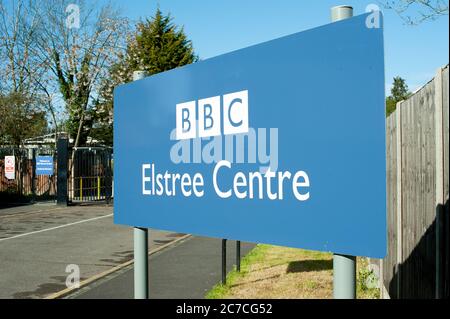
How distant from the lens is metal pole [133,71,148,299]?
327cm

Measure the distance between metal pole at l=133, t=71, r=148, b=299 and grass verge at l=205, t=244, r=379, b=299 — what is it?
3127 mm

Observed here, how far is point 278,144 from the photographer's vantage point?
2.20m

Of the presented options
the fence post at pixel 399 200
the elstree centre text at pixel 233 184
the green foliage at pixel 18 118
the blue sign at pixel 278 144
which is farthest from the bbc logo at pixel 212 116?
the green foliage at pixel 18 118

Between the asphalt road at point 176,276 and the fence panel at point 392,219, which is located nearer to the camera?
the fence panel at point 392,219

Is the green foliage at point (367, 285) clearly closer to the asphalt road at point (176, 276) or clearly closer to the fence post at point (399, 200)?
the fence post at point (399, 200)

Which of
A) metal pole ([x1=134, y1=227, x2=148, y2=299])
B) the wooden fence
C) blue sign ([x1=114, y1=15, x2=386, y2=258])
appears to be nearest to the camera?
blue sign ([x1=114, y1=15, x2=386, y2=258])

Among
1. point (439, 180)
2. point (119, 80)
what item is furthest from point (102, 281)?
point (119, 80)

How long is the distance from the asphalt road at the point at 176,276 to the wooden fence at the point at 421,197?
116 inches

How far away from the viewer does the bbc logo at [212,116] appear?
7.86 feet

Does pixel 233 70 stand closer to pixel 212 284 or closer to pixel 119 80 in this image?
pixel 212 284

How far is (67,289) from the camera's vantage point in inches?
283

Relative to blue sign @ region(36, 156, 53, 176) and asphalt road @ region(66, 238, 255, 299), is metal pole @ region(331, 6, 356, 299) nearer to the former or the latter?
asphalt road @ region(66, 238, 255, 299)

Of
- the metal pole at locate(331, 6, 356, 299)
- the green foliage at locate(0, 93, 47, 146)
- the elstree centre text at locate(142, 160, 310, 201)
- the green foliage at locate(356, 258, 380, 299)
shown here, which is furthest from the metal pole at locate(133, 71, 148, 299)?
the green foliage at locate(0, 93, 47, 146)
